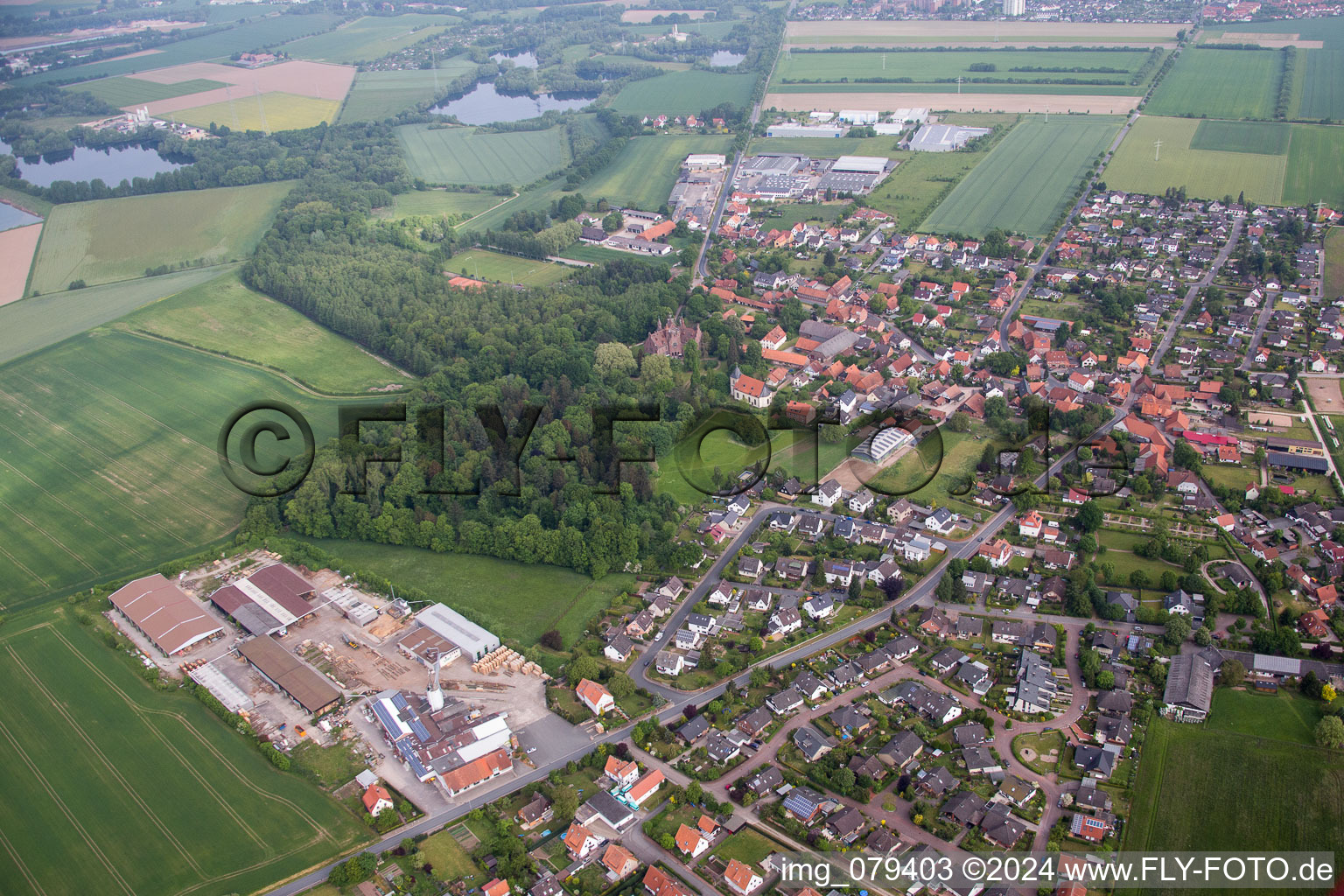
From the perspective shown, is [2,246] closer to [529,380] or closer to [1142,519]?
[529,380]

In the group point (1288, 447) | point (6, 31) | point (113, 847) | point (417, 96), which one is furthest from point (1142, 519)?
point (6, 31)

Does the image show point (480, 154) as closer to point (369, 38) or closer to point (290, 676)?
point (369, 38)

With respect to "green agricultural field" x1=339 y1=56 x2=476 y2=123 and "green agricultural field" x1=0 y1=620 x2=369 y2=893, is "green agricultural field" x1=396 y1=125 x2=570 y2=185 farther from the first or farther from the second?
"green agricultural field" x1=0 y1=620 x2=369 y2=893

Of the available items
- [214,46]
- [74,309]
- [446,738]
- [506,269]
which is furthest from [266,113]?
[446,738]

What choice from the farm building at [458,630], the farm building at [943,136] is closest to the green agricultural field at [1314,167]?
the farm building at [943,136]

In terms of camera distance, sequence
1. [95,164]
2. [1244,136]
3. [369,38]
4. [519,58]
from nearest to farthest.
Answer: [1244,136] < [95,164] < [519,58] < [369,38]

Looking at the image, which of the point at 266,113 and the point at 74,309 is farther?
the point at 266,113

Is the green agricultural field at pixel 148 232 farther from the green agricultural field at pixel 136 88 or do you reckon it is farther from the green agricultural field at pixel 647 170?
the green agricultural field at pixel 136 88
